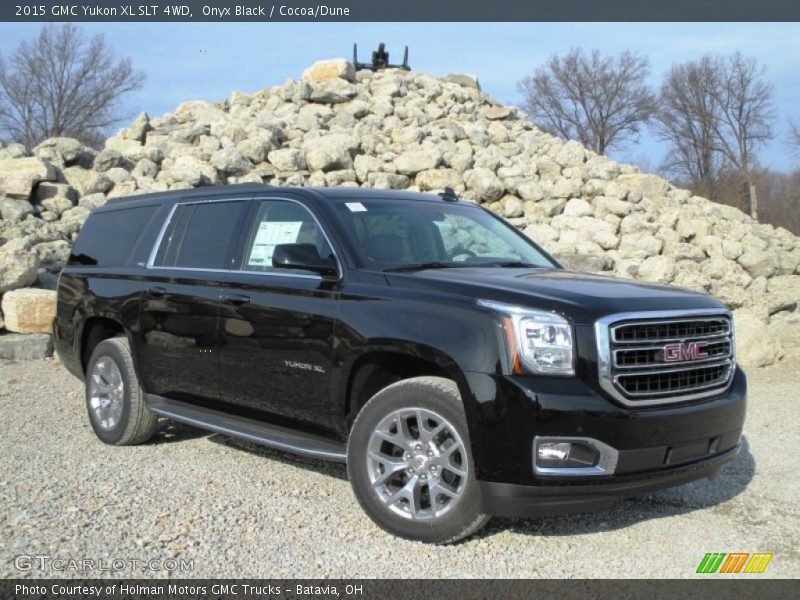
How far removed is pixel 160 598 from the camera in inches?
148

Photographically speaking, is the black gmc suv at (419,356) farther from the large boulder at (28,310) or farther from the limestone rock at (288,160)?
the limestone rock at (288,160)

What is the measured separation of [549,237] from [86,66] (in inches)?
1362

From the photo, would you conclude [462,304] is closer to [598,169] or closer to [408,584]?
[408,584]

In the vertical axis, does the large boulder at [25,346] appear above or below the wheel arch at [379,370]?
below

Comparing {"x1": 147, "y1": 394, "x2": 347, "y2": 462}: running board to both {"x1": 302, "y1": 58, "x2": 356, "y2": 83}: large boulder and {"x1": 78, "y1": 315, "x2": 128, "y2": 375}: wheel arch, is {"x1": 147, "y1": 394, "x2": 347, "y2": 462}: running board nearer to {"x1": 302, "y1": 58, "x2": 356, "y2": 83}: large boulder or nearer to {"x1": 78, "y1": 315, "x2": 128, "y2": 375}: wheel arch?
{"x1": 78, "y1": 315, "x2": 128, "y2": 375}: wheel arch

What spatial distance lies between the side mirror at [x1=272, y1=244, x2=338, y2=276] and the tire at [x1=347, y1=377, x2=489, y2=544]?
2.99ft

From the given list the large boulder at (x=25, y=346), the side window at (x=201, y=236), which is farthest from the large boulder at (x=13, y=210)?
the side window at (x=201, y=236)

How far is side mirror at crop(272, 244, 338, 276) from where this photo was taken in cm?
495

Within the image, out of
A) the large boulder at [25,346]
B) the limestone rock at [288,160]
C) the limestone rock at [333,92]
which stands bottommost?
the large boulder at [25,346]

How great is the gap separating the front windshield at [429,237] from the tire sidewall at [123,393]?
235 centimetres

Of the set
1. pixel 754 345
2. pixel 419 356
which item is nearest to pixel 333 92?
pixel 754 345

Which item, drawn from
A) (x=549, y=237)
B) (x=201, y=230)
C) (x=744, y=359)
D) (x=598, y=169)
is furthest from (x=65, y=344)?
(x=598, y=169)

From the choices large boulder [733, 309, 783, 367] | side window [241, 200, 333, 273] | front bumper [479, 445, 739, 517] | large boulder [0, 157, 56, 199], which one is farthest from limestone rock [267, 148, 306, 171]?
front bumper [479, 445, 739, 517]

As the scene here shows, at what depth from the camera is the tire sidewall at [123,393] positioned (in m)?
6.46
